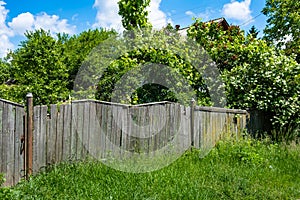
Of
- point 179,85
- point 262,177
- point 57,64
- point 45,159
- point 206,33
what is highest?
point 206,33

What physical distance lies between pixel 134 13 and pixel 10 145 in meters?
7.19

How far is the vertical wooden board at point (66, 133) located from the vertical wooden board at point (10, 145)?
0.88 meters

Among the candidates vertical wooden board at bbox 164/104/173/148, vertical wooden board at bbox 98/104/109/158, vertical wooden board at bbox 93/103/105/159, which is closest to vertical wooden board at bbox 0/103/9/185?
vertical wooden board at bbox 93/103/105/159

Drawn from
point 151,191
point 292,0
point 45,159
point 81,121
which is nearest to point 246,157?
point 151,191

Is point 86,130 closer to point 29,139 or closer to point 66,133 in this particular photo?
point 66,133

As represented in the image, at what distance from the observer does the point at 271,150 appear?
24.5 ft

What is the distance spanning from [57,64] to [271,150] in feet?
27.4

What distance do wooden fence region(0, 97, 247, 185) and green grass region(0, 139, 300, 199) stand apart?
1.02ft

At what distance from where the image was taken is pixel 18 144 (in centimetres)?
470

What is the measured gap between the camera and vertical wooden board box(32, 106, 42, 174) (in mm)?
4867

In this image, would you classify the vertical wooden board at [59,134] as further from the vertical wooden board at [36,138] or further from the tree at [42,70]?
the tree at [42,70]

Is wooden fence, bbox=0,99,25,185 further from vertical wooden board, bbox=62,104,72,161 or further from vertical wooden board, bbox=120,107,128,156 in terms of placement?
vertical wooden board, bbox=120,107,128,156

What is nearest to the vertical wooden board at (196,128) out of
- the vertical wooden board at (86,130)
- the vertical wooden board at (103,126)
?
the vertical wooden board at (103,126)

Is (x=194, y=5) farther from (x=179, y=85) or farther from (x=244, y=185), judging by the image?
(x=244, y=185)
